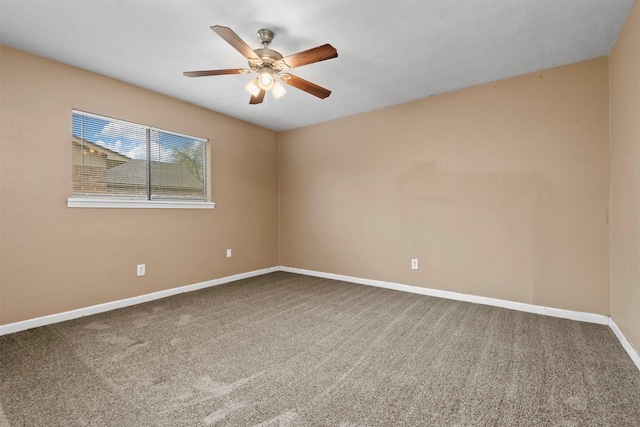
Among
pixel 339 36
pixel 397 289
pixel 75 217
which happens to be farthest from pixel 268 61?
pixel 397 289

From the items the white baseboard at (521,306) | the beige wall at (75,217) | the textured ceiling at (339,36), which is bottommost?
the white baseboard at (521,306)

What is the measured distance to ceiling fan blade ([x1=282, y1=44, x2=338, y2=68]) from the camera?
6.43ft

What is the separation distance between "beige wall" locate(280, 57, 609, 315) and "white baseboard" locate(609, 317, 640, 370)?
22 cm

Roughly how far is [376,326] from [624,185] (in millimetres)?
2227

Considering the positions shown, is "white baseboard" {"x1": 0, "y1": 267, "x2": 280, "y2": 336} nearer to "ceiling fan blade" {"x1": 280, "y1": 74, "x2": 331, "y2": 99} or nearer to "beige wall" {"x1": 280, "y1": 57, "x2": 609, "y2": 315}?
"beige wall" {"x1": 280, "y1": 57, "x2": 609, "y2": 315}

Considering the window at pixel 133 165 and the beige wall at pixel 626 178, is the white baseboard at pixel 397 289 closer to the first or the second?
the beige wall at pixel 626 178

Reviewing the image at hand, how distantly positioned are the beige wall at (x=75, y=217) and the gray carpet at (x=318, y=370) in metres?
0.39

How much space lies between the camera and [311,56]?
6.75 ft

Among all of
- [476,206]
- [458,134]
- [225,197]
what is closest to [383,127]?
A: [458,134]

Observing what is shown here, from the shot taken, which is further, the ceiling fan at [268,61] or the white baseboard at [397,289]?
the white baseboard at [397,289]

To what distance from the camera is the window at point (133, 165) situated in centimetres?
292

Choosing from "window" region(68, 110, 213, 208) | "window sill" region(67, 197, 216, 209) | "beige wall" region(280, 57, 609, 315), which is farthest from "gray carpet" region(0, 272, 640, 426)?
"window" region(68, 110, 213, 208)

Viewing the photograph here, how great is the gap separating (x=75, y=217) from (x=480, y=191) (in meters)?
4.18

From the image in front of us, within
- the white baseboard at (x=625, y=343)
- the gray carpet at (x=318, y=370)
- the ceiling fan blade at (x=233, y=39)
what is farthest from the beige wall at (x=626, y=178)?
the ceiling fan blade at (x=233, y=39)
